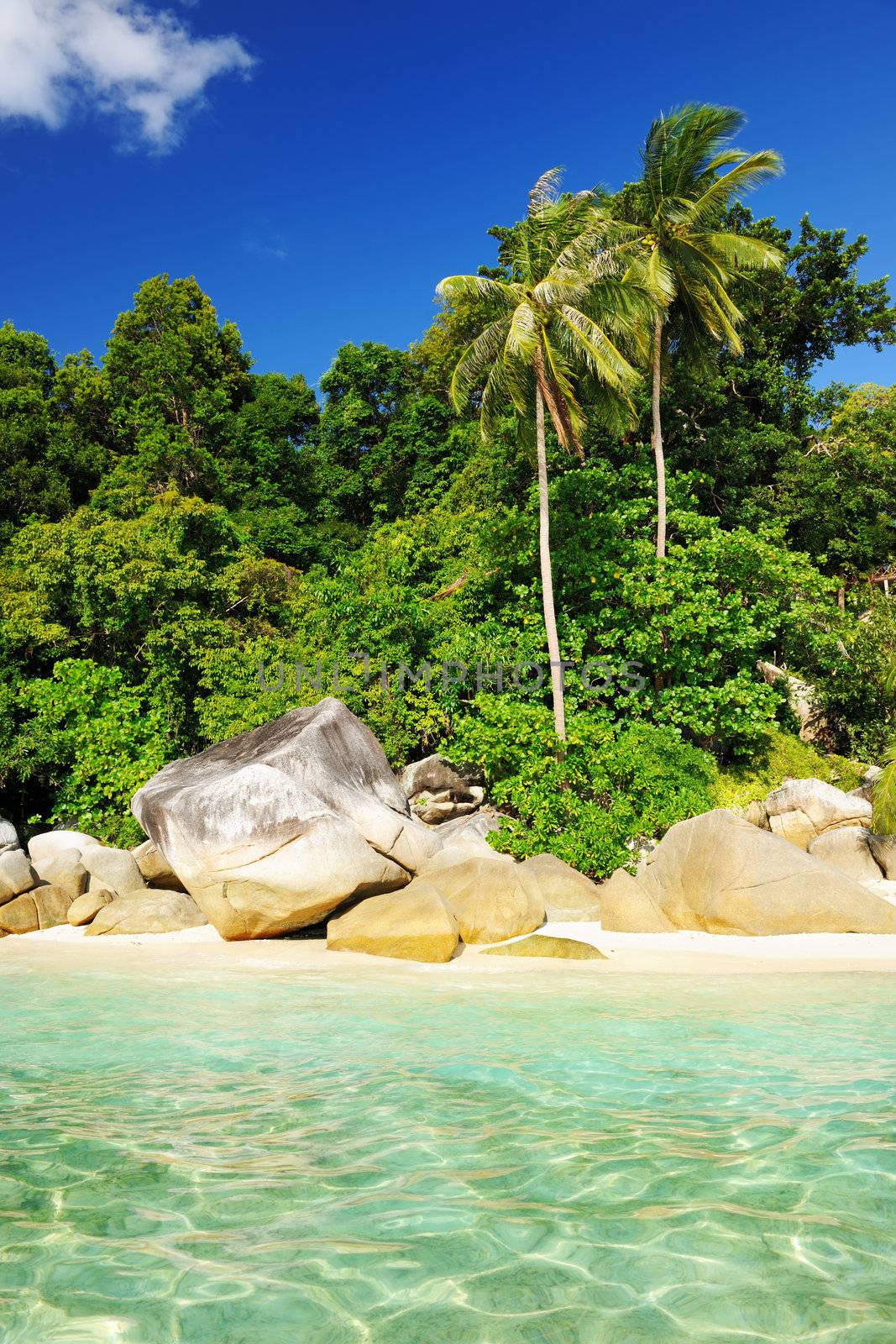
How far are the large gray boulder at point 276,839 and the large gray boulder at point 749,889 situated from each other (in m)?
3.34

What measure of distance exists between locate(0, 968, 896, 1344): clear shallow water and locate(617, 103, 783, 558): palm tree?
1230 cm

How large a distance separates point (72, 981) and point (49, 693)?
31.3ft

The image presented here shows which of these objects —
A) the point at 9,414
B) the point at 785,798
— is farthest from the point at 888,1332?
the point at 9,414

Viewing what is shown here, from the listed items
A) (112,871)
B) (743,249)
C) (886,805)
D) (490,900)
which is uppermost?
(743,249)

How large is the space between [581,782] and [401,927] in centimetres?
539

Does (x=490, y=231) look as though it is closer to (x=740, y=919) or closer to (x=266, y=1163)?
(x=740, y=919)

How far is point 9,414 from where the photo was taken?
26953 mm

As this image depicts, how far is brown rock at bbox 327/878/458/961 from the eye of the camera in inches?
393

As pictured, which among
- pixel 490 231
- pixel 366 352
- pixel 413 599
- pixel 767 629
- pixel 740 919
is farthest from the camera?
pixel 366 352

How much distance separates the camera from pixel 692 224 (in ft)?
58.9

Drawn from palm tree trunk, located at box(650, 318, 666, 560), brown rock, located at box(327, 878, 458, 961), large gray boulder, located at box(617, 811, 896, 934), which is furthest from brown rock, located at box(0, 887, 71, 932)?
palm tree trunk, located at box(650, 318, 666, 560)

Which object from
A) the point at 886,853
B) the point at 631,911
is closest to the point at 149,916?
the point at 631,911

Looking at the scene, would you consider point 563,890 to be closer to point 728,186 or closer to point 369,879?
point 369,879

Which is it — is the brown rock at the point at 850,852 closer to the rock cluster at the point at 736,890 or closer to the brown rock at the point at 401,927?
the rock cluster at the point at 736,890
